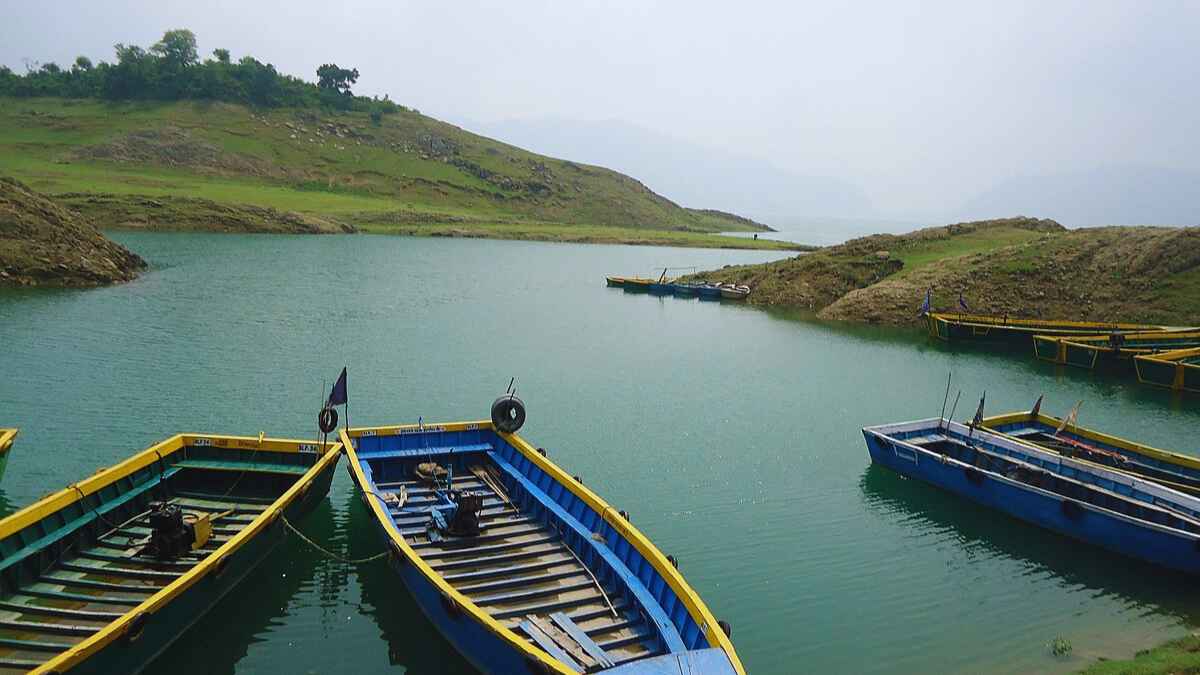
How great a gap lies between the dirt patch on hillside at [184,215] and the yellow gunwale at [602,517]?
96.8 meters

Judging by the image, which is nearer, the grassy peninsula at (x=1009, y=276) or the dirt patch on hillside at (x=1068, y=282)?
the dirt patch on hillside at (x=1068, y=282)

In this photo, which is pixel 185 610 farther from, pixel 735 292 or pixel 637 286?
pixel 637 286

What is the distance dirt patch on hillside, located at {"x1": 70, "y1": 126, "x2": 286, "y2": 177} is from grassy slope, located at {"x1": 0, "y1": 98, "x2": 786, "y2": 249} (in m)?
0.27

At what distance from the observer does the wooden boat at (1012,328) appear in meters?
51.5

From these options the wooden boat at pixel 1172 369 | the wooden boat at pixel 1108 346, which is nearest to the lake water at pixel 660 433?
the wooden boat at pixel 1172 369

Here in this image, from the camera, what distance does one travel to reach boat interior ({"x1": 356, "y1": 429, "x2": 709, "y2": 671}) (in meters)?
12.2

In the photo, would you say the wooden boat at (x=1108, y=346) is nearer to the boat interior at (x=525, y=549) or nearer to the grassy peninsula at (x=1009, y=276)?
the grassy peninsula at (x=1009, y=276)

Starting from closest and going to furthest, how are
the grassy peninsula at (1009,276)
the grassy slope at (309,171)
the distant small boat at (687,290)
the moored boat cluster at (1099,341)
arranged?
1. the moored boat cluster at (1099,341)
2. the grassy peninsula at (1009,276)
3. the distant small boat at (687,290)
4. the grassy slope at (309,171)

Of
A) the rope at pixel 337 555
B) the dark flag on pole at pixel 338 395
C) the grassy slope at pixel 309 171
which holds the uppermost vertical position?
the grassy slope at pixel 309 171

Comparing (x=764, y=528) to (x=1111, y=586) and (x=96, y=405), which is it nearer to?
(x=1111, y=586)

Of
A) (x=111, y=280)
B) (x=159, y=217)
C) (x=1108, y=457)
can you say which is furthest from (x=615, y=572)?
(x=159, y=217)

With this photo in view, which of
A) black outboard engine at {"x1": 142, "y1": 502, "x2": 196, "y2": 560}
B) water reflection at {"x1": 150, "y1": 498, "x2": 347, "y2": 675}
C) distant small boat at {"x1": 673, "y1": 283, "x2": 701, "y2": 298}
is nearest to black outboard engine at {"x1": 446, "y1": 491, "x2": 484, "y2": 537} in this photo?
water reflection at {"x1": 150, "y1": 498, "x2": 347, "y2": 675}

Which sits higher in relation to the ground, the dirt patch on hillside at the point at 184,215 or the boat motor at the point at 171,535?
the dirt patch on hillside at the point at 184,215

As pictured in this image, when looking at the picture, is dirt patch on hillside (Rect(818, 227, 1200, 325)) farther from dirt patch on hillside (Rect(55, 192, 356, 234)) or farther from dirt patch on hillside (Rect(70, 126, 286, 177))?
dirt patch on hillside (Rect(70, 126, 286, 177))
